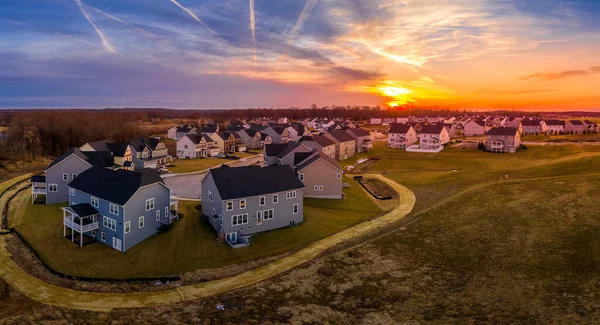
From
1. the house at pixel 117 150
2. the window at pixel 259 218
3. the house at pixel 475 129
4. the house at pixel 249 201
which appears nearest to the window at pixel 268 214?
the house at pixel 249 201

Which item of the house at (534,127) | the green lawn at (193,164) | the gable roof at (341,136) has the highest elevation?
the house at (534,127)

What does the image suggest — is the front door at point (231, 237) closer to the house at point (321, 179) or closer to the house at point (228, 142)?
the house at point (321, 179)

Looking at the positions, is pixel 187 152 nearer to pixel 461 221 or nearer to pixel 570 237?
pixel 461 221

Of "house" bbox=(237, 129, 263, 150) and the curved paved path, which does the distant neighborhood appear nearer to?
the curved paved path

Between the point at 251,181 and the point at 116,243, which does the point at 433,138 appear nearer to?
the point at 251,181

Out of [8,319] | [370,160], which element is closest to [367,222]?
[8,319]
